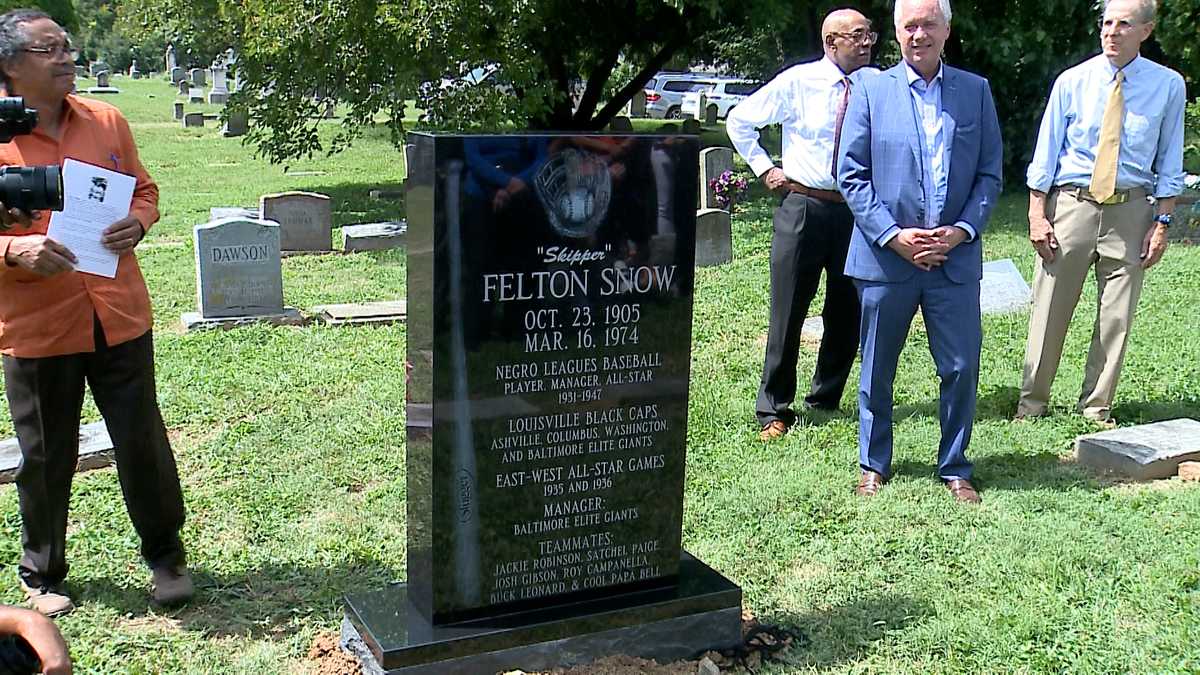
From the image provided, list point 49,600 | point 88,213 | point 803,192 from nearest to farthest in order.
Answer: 1. point 88,213
2. point 49,600
3. point 803,192

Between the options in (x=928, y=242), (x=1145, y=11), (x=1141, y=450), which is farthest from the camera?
(x=1145, y=11)

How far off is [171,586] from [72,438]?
0.65 metres

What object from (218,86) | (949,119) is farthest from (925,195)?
(218,86)

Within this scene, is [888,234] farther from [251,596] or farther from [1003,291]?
[1003,291]

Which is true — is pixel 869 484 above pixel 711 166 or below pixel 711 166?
below

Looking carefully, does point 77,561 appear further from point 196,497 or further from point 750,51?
point 750,51

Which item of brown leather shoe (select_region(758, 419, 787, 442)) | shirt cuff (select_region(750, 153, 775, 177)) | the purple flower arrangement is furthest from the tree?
brown leather shoe (select_region(758, 419, 787, 442))

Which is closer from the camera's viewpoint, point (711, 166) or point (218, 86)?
point (711, 166)

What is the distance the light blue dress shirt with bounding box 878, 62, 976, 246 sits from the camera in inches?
192

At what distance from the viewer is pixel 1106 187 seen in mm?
5820

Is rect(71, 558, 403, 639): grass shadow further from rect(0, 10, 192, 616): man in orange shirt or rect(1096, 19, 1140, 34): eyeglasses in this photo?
rect(1096, 19, 1140, 34): eyeglasses

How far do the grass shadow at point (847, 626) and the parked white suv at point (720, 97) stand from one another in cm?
3115

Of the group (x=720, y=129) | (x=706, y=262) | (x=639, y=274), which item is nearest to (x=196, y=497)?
(x=639, y=274)

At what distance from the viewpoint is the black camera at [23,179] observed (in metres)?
3.38
